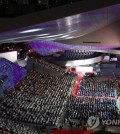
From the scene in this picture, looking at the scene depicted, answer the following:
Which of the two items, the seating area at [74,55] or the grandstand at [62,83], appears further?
the seating area at [74,55]

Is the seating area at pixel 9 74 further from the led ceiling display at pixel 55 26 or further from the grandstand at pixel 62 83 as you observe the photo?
the led ceiling display at pixel 55 26

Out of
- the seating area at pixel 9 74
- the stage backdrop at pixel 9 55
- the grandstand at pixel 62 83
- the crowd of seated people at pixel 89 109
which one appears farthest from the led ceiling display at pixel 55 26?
the stage backdrop at pixel 9 55

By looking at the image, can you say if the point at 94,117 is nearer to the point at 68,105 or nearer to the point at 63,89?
the point at 68,105

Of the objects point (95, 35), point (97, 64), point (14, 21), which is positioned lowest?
point (97, 64)

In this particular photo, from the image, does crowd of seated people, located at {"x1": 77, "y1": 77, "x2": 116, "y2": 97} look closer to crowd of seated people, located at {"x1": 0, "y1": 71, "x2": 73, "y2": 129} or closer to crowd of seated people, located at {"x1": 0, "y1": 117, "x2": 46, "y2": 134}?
crowd of seated people, located at {"x1": 0, "y1": 71, "x2": 73, "y2": 129}

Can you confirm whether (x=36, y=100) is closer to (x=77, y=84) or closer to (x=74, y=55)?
(x=77, y=84)

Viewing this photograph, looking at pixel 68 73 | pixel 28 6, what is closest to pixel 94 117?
pixel 28 6

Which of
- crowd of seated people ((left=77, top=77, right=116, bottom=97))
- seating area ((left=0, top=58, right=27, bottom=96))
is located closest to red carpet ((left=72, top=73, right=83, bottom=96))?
crowd of seated people ((left=77, top=77, right=116, bottom=97))
